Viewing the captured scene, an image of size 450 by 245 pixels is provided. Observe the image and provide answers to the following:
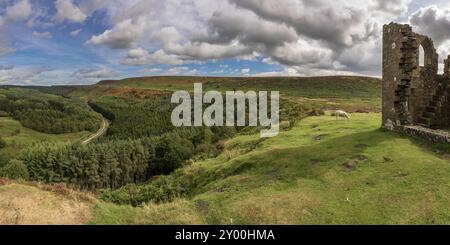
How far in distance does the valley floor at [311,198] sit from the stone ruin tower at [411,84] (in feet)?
18.4

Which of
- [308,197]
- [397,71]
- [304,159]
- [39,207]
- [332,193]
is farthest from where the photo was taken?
[397,71]

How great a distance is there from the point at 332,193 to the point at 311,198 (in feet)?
4.39

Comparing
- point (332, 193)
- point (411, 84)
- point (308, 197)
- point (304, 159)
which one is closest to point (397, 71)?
point (411, 84)

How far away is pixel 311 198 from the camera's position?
60.7 feet

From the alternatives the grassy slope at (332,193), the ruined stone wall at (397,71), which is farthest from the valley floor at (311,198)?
the ruined stone wall at (397,71)

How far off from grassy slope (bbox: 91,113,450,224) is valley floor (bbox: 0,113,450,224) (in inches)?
1.5

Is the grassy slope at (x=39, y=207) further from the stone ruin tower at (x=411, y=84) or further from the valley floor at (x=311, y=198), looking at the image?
the stone ruin tower at (x=411, y=84)

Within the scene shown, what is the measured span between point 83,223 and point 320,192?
11.5 meters

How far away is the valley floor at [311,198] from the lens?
1634cm

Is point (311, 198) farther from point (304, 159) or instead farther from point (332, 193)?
point (304, 159)

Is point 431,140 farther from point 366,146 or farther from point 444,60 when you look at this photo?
point 444,60

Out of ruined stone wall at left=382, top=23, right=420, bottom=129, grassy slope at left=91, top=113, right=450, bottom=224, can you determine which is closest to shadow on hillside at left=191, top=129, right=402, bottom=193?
grassy slope at left=91, top=113, right=450, bottom=224

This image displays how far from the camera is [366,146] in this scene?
1043 inches
